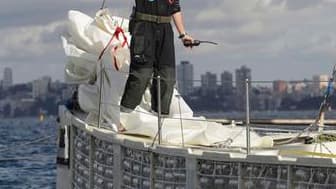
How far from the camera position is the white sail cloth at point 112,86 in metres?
11.6

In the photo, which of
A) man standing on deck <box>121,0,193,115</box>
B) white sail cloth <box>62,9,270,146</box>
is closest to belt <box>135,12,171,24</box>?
man standing on deck <box>121,0,193,115</box>

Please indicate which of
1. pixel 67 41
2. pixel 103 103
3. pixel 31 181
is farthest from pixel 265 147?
pixel 31 181

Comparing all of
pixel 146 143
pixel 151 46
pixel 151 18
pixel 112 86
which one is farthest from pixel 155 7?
pixel 146 143

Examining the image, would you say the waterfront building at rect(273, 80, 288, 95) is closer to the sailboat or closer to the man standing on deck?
the sailboat

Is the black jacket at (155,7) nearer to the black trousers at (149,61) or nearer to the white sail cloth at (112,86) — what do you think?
the black trousers at (149,61)

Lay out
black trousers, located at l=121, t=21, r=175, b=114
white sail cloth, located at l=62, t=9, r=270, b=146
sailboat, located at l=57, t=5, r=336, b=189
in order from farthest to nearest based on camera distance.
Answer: black trousers, located at l=121, t=21, r=175, b=114, white sail cloth, located at l=62, t=9, r=270, b=146, sailboat, located at l=57, t=5, r=336, b=189

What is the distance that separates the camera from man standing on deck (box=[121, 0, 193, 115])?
12.5m

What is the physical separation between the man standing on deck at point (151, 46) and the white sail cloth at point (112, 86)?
0.64 ft

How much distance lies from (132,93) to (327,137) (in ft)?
7.99

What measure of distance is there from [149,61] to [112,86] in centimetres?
67

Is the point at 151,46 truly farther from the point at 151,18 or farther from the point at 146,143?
the point at 146,143

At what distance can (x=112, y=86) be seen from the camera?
42.6 ft

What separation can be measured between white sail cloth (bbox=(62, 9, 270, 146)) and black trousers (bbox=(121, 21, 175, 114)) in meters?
0.17

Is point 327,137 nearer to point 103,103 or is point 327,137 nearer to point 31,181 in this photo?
point 103,103
